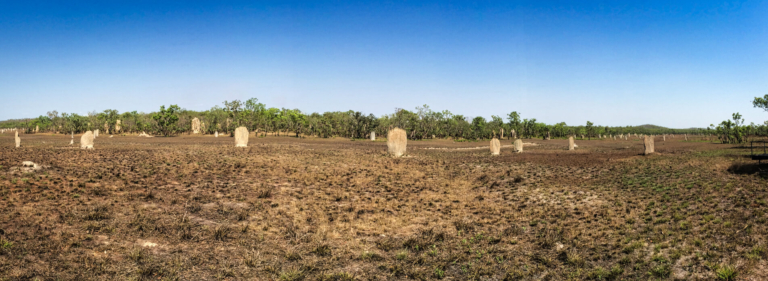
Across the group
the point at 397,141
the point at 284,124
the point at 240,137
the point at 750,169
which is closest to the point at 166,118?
the point at 284,124

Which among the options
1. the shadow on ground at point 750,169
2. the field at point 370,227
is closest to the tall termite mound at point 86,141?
the field at point 370,227

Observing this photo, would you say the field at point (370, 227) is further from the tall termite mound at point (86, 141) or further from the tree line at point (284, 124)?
the tree line at point (284, 124)

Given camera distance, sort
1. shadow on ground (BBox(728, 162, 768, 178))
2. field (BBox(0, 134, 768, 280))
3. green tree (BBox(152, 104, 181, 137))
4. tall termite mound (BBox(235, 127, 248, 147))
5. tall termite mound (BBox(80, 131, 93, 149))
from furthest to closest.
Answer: green tree (BBox(152, 104, 181, 137)) → tall termite mound (BBox(235, 127, 248, 147)) → tall termite mound (BBox(80, 131, 93, 149)) → shadow on ground (BBox(728, 162, 768, 178)) → field (BBox(0, 134, 768, 280))

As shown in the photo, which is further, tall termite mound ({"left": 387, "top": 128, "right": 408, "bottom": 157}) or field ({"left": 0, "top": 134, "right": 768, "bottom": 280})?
tall termite mound ({"left": 387, "top": 128, "right": 408, "bottom": 157})

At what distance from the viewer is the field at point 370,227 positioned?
25.8ft

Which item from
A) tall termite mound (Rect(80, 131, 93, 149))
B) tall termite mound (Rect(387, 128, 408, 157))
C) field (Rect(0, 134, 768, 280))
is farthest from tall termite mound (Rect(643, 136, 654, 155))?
tall termite mound (Rect(80, 131, 93, 149))

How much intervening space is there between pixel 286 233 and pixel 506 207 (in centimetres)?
858

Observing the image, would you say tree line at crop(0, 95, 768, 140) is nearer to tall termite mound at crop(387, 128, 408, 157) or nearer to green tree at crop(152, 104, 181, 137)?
green tree at crop(152, 104, 181, 137)

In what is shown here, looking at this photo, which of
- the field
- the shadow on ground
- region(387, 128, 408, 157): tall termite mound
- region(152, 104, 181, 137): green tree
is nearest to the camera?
the field

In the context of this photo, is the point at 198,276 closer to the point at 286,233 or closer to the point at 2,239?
the point at 286,233

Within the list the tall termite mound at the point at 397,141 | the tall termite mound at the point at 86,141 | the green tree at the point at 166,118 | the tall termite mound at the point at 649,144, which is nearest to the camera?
the tall termite mound at the point at 86,141

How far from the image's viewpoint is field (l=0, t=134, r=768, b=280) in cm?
786

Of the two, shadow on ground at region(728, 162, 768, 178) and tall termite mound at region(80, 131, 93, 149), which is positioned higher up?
tall termite mound at region(80, 131, 93, 149)

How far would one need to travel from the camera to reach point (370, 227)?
38.0ft
